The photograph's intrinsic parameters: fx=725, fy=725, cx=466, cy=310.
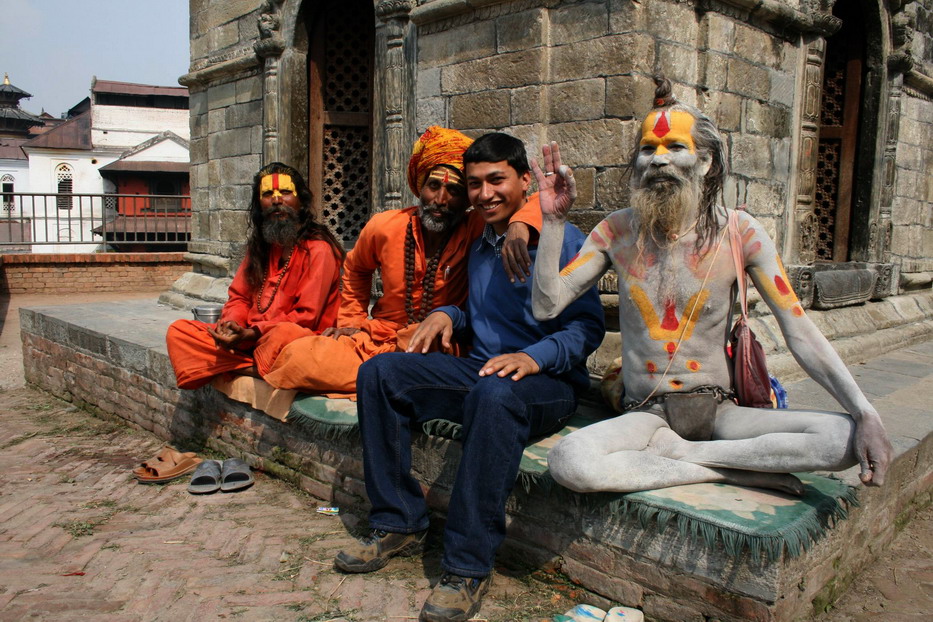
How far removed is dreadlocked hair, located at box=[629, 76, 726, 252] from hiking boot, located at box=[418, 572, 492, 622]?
4.91 feet

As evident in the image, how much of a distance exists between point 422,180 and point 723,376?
172cm

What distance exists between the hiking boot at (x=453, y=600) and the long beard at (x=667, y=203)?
145 cm

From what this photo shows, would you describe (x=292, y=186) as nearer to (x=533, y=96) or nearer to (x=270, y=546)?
(x=533, y=96)

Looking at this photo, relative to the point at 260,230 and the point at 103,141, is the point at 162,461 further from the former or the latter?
the point at 103,141

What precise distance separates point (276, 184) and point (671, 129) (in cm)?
263

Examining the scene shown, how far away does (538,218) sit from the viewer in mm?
3160

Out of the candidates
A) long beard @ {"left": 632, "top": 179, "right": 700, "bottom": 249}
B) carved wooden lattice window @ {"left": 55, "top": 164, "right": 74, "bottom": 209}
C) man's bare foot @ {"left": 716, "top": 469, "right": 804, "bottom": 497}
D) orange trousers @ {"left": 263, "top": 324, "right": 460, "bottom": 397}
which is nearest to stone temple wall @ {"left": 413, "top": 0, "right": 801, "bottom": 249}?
long beard @ {"left": 632, "top": 179, "right": 700, "bottom": 249}

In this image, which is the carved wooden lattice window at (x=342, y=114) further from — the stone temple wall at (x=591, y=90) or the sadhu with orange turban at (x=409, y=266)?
the sadhu with orange turban at (x=409, y=266)

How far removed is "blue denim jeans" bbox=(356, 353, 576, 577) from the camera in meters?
2.59

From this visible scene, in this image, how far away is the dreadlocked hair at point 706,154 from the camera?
2.67 metres

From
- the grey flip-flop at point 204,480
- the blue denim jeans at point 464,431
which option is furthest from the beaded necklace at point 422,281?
the grey flip-flop at point 204,480

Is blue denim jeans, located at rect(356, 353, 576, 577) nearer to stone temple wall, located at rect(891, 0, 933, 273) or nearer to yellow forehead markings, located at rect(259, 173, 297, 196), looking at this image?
yellow forehead markings, located at rect(259, 173, 297, 196)

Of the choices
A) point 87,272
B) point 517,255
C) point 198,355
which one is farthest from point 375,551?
point 87,272

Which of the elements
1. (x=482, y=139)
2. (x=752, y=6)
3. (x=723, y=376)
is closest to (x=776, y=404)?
(x=723, y=376)
